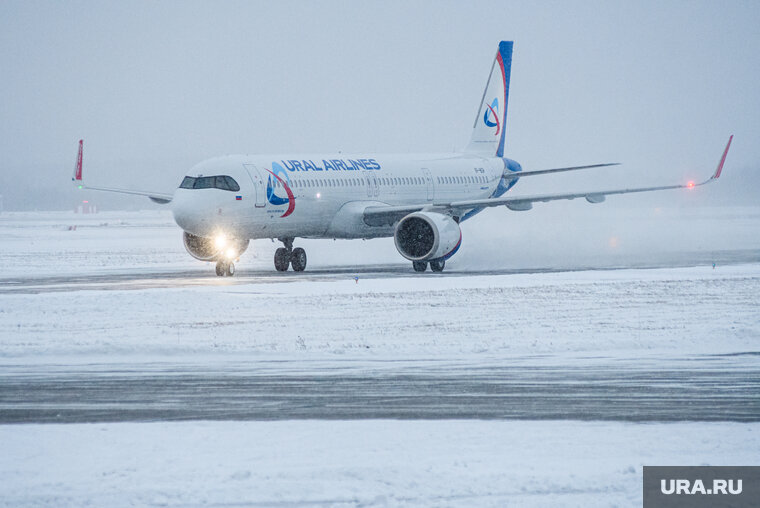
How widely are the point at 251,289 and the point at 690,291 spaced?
37.1ft

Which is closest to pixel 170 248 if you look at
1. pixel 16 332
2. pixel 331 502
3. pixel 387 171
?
pixel 387 171

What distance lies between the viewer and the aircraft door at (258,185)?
36.5 metres

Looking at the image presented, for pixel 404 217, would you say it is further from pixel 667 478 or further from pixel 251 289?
pixel 667 478

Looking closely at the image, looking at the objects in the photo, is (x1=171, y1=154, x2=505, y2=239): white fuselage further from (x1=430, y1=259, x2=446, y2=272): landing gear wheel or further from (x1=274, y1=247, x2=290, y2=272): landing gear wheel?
(x1=430, y1=259, x2=446, y2=272): landing gear wheel

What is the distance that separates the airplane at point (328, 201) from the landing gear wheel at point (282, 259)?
34 millimetres

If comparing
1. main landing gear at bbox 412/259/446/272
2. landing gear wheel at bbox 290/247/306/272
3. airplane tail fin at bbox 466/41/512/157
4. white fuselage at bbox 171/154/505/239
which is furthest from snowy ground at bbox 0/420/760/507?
airplane tail fin at bbox 466/41/512/157

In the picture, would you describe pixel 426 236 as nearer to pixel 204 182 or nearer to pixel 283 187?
pixel 283 187

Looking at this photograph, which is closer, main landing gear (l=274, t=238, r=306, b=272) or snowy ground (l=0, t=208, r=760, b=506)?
snowy ground (l=0, t=208, r=760, b=506)

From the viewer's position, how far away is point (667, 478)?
1034 centimetres

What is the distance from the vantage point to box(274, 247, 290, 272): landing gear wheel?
132 feet

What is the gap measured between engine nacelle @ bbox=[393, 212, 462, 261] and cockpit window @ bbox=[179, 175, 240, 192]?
18.4 ft

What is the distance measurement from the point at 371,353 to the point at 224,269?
725 inches

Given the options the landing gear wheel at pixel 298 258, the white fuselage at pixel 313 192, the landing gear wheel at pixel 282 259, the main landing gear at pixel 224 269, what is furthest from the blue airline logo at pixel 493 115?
the main landing gear at pixel 224 269

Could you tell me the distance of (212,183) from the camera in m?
35.9
